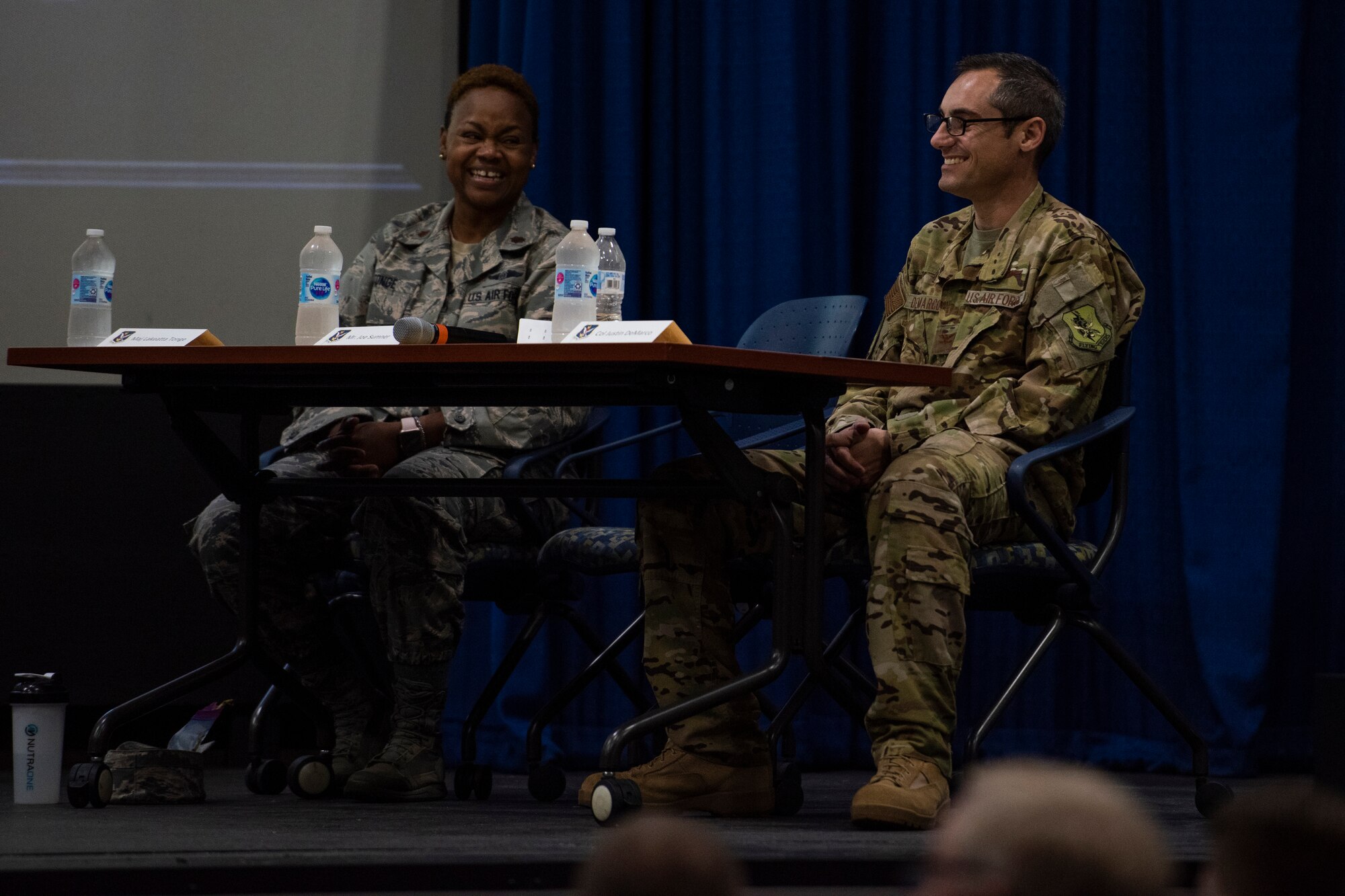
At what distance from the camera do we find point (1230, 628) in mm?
3252

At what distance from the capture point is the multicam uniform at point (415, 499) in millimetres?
2508

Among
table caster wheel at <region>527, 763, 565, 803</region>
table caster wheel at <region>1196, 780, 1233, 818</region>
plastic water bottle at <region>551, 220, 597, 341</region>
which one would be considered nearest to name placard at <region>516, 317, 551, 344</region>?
plastic water bottle at <region>551, 220, 597, 341</region>

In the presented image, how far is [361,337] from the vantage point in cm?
219

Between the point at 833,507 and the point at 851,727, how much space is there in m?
1.18

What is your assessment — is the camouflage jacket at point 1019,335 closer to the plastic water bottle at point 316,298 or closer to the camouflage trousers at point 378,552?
the camouflage trousers at point 378,552

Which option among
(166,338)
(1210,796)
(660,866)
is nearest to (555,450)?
(166,338)

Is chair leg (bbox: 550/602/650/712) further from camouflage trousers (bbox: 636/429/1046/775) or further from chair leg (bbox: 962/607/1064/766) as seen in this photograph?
chair leg (bbox: 962/607/1064/766)

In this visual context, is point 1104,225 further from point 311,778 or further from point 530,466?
point 311,778

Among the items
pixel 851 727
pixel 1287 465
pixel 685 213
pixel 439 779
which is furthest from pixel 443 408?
pixel 1287 465

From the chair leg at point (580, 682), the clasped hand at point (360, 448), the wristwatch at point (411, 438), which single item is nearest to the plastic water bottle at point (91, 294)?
the clasped hand at point (360, 448)

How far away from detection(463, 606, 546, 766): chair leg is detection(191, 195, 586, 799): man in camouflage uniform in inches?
6.1

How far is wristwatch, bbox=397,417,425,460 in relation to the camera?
273 centimetres

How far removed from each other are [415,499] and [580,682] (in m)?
0.45

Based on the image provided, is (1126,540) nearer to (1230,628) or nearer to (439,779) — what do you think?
(1230,628)
